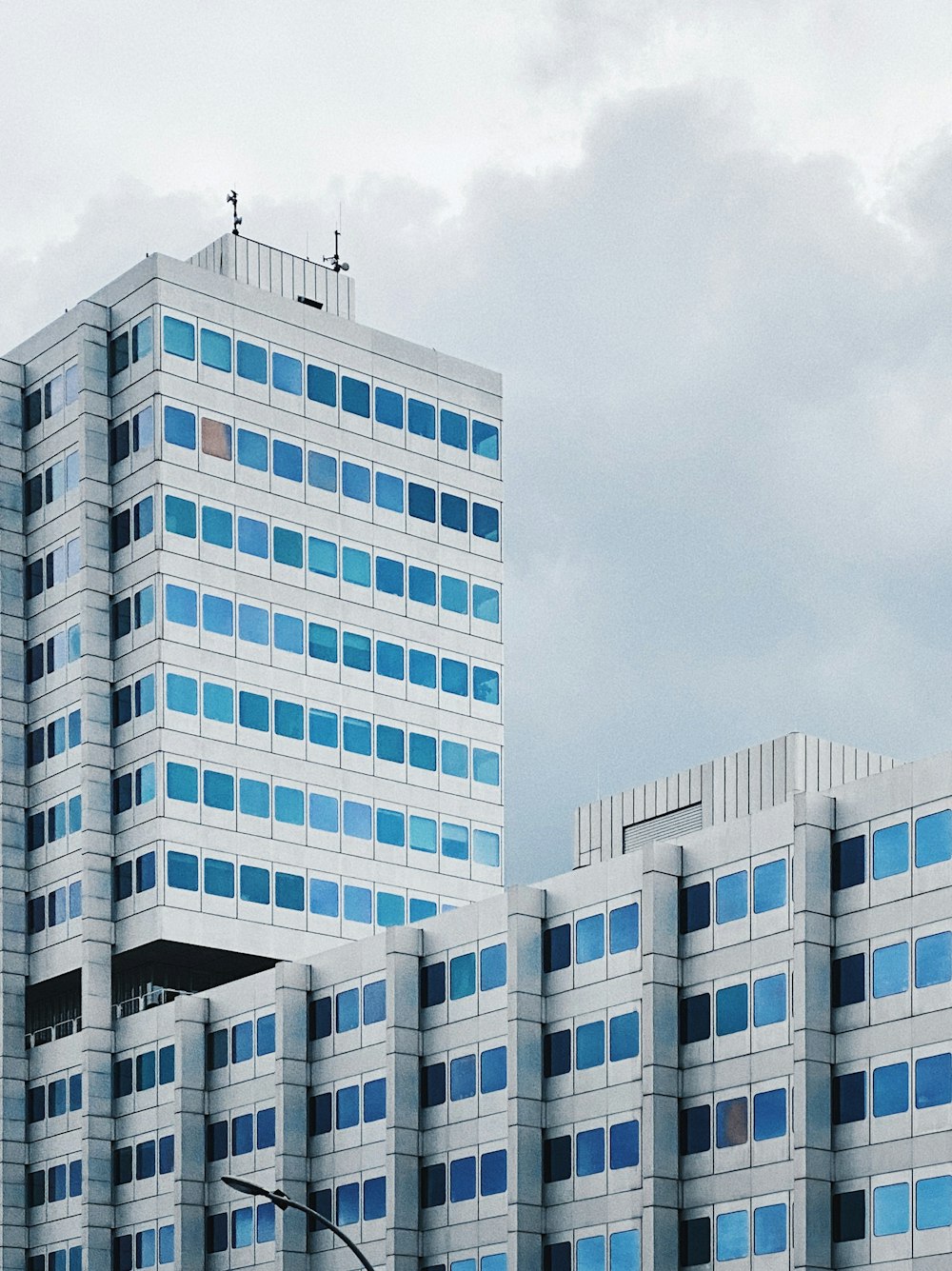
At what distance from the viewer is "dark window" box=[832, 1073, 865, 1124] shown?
2751 inches

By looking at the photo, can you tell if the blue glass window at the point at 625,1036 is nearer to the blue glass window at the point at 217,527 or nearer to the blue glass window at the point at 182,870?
the blue glass window at the point at 182,870

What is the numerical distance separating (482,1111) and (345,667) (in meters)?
28.4

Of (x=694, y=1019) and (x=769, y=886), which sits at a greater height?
(x=769, y=886)

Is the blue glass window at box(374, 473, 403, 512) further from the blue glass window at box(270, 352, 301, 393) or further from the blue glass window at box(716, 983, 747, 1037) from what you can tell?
the blue glass window at box(716, 983, 747, 1037)

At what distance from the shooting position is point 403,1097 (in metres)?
85.2

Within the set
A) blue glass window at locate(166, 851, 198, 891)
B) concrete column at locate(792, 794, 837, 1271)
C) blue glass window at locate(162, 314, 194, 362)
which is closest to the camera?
concrete column at locate(792, 794, 837, 1271)

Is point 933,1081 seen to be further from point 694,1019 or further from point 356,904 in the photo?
point 356,904

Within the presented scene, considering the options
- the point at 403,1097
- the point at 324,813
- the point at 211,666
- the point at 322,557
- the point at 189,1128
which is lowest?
the point at 189,1128

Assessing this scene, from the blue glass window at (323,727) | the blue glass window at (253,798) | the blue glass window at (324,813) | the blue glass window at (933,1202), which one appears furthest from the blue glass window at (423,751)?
the blue glass window at (933,1202)

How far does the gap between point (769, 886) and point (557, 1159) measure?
42.9 ft

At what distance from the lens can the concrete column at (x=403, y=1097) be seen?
8419 centimetres

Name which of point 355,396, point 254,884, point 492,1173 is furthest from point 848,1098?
point 355,396

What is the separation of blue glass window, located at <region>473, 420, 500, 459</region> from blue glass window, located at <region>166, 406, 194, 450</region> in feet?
51.4

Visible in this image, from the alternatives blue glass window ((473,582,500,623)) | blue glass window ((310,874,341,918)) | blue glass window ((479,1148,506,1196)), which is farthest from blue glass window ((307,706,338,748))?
blue glass window ((479,1148,506,1196))
